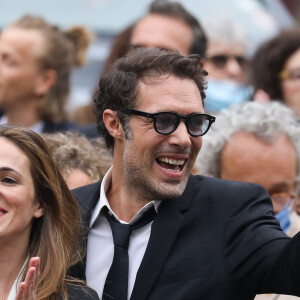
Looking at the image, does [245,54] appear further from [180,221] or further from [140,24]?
[180,221]

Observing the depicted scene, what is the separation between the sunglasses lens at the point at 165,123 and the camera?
3.64 metres

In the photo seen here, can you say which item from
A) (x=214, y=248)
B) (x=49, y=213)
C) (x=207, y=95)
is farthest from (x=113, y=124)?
(x=207, y=95)

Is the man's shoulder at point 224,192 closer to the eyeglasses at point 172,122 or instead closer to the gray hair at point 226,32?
the eyeglasses at point 172,122

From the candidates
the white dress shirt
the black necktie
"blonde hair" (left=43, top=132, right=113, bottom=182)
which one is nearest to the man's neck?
"blonde hair" (left=43, top=132, right=113, bottom=182)

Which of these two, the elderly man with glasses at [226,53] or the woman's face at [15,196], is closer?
the woman's face at [15,196]

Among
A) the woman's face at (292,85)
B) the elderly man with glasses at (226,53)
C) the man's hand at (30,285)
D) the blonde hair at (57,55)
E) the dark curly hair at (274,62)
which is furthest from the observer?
the elderly man with glasses at (226,53)

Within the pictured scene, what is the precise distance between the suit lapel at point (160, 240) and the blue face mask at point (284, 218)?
0.81 metres

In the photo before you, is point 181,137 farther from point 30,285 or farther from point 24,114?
point 24,114

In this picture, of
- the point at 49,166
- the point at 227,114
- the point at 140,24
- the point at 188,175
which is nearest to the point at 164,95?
the point at 188,175

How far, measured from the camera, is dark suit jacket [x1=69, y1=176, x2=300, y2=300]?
343 centimetres

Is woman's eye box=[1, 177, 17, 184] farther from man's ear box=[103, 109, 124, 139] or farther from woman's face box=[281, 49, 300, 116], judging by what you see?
woman's face box=[281, 49, 300, 116]

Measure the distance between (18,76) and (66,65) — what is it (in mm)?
408

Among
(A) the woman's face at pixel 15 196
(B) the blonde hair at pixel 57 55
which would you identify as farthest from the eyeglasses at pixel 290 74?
(A) the woman's face at pixel 15 196

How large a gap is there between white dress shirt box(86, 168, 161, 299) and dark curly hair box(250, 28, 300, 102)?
2316 mm
